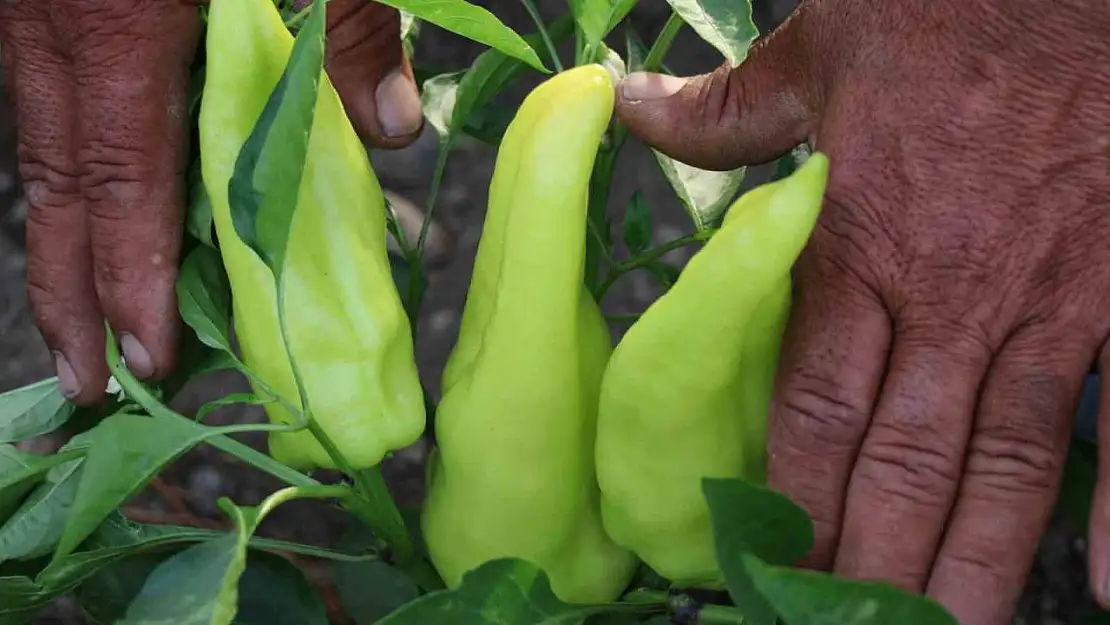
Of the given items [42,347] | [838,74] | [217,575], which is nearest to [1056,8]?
[838,74]

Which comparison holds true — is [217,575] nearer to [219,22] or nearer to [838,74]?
[219,22]

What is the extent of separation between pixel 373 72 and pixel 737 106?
27cm

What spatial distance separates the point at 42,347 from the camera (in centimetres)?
133

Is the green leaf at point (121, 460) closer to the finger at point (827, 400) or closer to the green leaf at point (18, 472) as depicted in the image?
the green leaf at point (18, 472)

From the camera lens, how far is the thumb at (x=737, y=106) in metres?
0.69

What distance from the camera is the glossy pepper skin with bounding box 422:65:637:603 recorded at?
54 centimetres

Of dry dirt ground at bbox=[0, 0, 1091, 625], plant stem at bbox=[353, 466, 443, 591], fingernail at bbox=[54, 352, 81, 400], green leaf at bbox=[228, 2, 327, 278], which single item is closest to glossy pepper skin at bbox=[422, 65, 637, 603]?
plant stem at bbox=[353, 466, 443, 591]

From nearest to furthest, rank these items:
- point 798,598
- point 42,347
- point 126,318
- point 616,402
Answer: point 798,598, point 616,402, point 126,318, point 42,347

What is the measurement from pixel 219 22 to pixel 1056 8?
46 cm

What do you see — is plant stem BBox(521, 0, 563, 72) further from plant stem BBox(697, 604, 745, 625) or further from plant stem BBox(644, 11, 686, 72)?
plant stem BBox(697, 604, 745, 625)

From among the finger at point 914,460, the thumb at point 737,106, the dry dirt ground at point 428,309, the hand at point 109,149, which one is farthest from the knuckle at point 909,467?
the dry dirt ground at point 428,309

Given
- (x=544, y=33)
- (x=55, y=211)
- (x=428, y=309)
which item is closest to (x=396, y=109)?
(x=544, y=33)

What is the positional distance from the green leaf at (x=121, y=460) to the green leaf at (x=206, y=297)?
0.09m

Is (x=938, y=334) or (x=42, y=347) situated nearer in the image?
(x=938, y=334)
